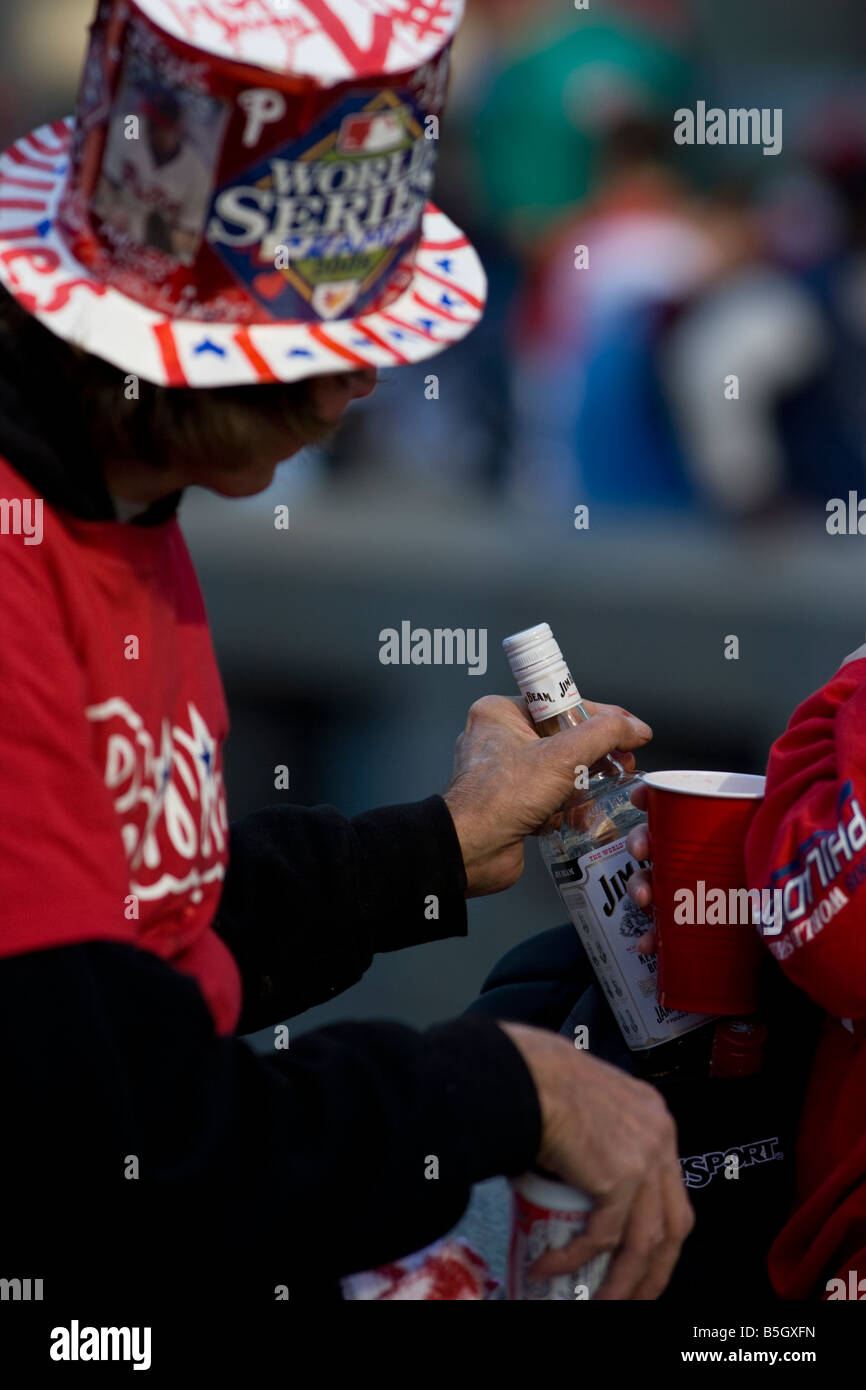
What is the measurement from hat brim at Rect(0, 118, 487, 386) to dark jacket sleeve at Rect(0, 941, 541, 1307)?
48 centimetres

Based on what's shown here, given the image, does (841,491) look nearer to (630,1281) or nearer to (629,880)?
(629,880)

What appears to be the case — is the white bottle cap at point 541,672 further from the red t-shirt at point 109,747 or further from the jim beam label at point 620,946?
the red t-shirt at point 109,747

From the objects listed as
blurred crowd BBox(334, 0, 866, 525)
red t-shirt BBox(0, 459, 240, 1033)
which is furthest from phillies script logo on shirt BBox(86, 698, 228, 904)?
blurred crowd BBox(334, 0, 866, 525)

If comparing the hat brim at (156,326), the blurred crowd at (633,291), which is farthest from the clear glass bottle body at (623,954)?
the blurred crowd at (633,291)

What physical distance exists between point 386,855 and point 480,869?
0.45 ft

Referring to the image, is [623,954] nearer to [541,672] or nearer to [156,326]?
[541,672]

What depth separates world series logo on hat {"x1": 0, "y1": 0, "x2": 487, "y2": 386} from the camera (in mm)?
1309

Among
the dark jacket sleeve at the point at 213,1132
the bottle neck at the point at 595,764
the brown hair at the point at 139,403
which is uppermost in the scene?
the brown hair at the point at 139,403

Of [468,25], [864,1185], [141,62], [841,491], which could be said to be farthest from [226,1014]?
[468,25]

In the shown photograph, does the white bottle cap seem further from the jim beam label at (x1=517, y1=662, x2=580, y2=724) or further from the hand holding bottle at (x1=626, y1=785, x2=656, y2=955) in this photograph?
the hand holding bottle at (x1=626, y1=785, x2=656, y2=955)

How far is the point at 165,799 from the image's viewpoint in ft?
4.99

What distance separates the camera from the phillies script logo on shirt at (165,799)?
4.67 ft

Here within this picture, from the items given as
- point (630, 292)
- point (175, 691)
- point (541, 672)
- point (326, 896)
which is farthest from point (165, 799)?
point (630, 292)

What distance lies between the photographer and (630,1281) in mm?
1443
